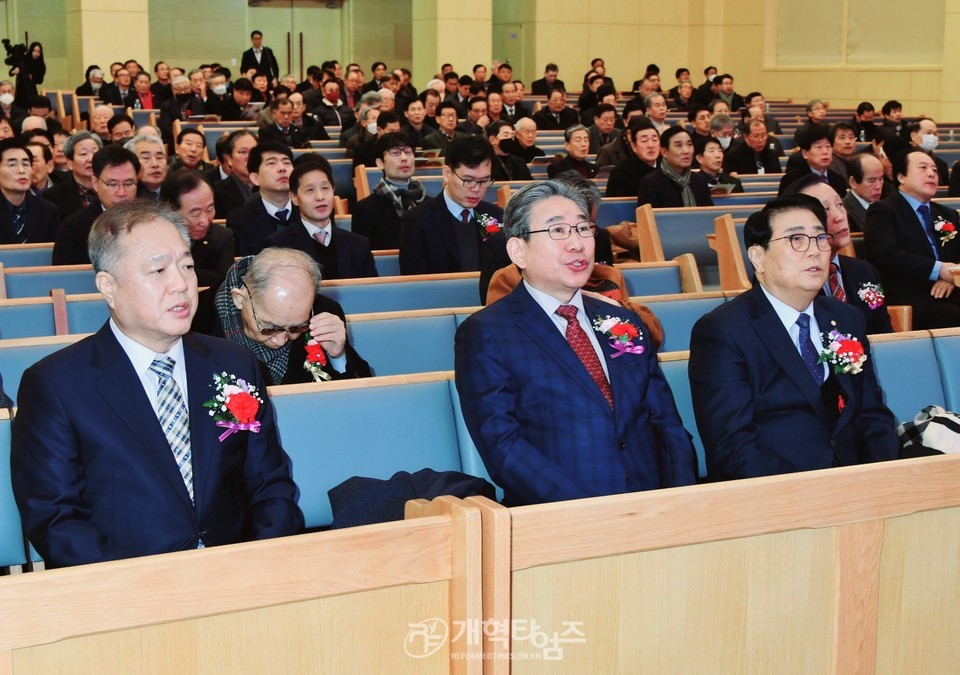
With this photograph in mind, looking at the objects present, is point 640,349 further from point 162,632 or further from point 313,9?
point 313,9

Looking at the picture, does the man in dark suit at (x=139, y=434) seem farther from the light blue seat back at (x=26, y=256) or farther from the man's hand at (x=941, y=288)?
the man's hand at (x=941, y=288)

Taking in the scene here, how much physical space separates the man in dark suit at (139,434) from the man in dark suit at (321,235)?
2.33 m

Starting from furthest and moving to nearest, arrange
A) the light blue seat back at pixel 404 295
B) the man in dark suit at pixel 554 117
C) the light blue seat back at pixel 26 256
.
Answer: the man in dark suit at pixel 554 117 < the light blue seat back at pixel 26 256 < the light blue seat back at pixel 404 295

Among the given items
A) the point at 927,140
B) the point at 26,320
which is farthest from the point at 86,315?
the point at 927,140

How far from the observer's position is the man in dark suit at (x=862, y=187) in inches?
244

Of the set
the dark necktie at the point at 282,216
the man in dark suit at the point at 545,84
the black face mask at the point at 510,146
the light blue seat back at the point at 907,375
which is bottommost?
the light blue seat back at the point at 907,375

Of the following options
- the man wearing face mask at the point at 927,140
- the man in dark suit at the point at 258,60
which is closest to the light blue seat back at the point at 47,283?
the man wearing face mask at the point at 927,140

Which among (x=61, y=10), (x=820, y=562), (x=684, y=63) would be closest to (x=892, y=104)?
(x=684, y=63)

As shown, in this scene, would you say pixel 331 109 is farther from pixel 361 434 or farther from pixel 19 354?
pixel 361 434

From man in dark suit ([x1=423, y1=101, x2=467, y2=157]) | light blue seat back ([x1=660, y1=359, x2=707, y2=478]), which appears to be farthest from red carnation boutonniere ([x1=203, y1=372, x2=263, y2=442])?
man in dark suit ([x1=423, y1=101, x2=467, y2=157])

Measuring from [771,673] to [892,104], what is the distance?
12.5 m

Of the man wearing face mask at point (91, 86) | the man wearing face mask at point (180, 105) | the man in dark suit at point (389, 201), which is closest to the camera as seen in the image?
the man in dark suit at point (389, 201)

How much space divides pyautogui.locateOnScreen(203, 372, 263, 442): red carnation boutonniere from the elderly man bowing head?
0.68 metres

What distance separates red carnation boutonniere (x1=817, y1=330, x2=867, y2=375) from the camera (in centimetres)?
302
